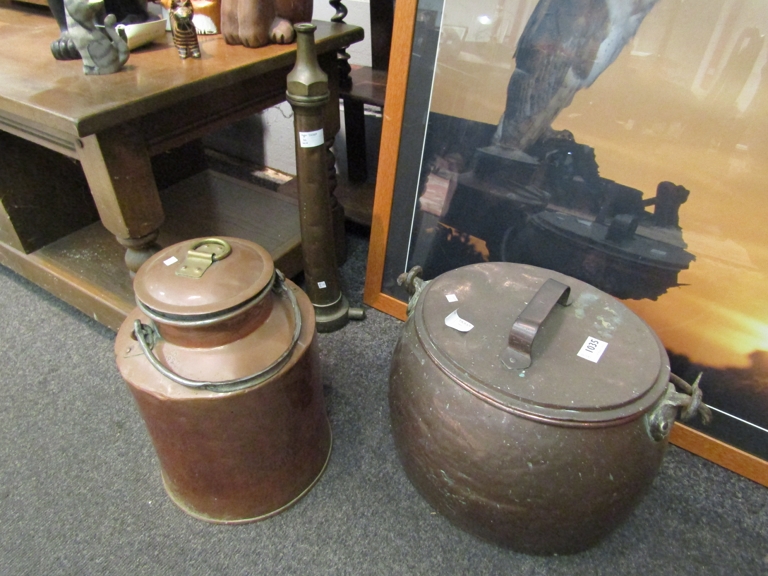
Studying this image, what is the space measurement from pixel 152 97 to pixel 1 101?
0.96 ft

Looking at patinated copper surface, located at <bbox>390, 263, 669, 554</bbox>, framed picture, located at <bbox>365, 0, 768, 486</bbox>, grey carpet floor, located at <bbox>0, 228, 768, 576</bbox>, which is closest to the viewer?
patinated copper surface, located at <bbox>390, 263, 669, 554</bbox>

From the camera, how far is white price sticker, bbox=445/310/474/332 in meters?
0.89

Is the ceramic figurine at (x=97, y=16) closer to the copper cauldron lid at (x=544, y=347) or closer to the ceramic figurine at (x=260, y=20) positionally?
the ceramic figurine at (x=260, y=20)

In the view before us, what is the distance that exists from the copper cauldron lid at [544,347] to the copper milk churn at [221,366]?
26 centimetres

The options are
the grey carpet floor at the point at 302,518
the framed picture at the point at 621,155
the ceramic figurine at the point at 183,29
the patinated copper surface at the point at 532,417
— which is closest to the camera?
the patinated copper surface at the point at 532,417

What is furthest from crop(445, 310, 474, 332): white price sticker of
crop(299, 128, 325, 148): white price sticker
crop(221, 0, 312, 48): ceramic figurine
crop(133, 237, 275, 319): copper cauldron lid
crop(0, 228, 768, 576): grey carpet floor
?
crop(221, 0, 312, 48): ceramic figurine

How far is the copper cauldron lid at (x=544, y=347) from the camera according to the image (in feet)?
2.54

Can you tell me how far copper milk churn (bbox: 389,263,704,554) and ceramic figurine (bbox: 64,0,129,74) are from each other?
33.2 inches

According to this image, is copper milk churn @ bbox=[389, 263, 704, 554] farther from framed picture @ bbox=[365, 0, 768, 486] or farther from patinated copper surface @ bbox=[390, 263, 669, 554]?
framed picture @ bbox=[365, 0, 768, 486]

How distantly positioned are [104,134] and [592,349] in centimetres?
97

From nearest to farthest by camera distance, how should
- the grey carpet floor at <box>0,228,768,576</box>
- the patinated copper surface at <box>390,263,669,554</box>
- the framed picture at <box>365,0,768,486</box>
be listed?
1. the patinated copper surface at <box>390,263,669,554</box>
2. the framed picture at <box>365,0,768,486</box>
3. the grey carpet floor at <box>0,228,768,576</box>

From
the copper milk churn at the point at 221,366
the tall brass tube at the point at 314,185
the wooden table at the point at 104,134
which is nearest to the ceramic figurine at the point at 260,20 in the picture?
the wooden table at the point at 104,134

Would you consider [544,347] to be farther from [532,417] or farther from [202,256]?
[202,256]

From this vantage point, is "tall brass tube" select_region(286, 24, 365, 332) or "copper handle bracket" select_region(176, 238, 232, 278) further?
"tall brass tube" select_region(286, 24, 365, 332)
